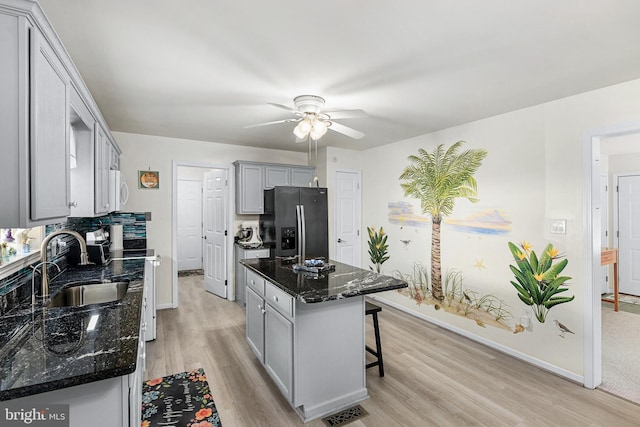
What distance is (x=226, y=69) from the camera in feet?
7.23

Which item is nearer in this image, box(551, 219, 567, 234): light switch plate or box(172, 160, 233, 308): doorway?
box(551, 219, 567, 234): light switch plate

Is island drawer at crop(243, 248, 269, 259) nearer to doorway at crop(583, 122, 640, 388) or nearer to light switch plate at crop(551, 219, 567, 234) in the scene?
light switch plate at crop(551, 219, 567, 234)

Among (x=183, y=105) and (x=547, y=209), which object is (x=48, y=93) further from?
(x=547, y=209)

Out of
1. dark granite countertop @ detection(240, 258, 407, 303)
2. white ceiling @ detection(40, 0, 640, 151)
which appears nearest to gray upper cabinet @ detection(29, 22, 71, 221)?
white ceiling @ detection(40, 0, 640, 151)

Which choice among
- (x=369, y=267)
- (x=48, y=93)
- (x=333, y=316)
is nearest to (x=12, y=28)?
(x=48, y=93)

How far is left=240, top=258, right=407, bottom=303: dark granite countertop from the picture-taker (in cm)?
202

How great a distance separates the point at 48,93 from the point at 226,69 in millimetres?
1122

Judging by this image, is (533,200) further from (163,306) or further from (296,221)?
(163,306)

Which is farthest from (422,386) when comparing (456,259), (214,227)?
(214,227)

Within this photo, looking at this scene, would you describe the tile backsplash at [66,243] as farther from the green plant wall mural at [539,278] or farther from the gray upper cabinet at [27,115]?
the green plant wall mural at [539,278]

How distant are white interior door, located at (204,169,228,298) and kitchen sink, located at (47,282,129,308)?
2579 mm

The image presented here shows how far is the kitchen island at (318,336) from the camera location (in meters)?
2.13

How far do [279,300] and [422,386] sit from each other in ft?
4.64

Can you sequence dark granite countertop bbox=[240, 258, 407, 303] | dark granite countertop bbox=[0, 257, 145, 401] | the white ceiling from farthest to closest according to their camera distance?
dark granite countertop bbox=[240, 258, 407, 303], the white ceiling, dark granite countertop bbox=[0, 257, 145, 401]
